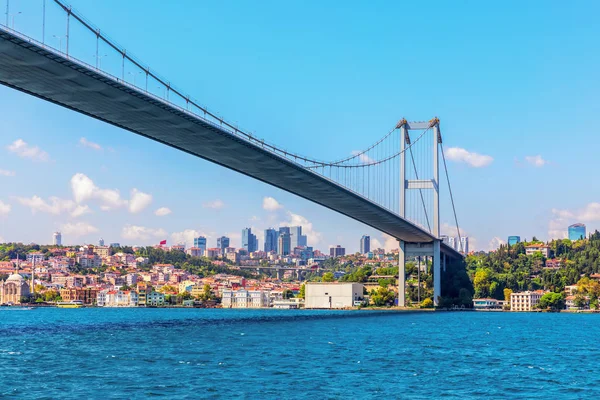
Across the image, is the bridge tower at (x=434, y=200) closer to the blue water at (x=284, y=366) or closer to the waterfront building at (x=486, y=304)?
the waterfront building at (x=486, y=304)

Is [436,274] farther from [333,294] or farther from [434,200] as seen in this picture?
[333,294]

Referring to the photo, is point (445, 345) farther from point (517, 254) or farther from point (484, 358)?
point (517, 254)

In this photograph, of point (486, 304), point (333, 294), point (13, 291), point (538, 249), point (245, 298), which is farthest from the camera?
point (538, 249)

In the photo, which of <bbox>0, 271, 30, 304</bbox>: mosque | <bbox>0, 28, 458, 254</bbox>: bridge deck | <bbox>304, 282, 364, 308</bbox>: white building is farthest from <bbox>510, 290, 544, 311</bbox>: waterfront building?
<bbox>0, 271, 30, 304</bbox>: mosque

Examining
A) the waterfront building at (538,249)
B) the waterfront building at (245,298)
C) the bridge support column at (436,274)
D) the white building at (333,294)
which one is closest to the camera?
the bridge support column at (436,274)

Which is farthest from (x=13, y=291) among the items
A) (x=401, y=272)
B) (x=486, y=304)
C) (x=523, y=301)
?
(x=523, y=301)

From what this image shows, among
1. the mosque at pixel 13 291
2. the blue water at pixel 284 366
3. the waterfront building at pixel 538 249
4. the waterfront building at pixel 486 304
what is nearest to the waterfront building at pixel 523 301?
the waterfront building at pixel 486 304
